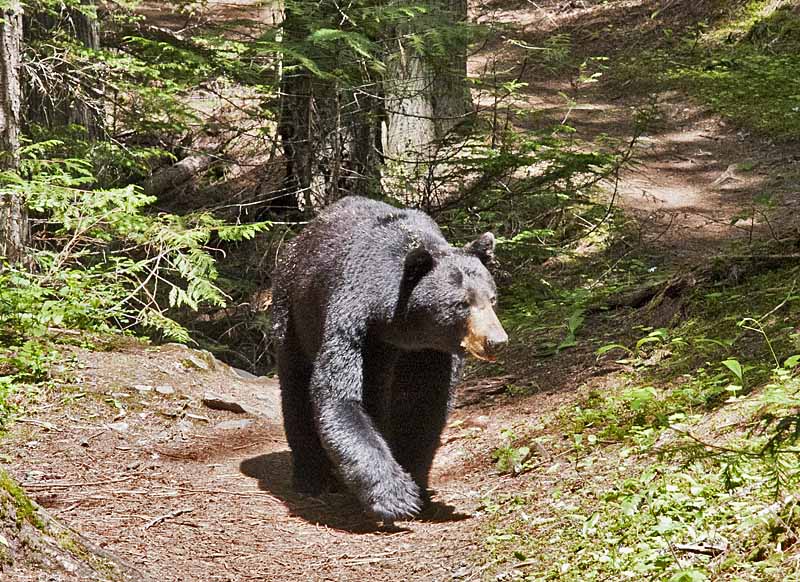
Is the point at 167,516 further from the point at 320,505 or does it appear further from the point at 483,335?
the point at 483,335

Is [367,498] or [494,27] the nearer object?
[367,498]

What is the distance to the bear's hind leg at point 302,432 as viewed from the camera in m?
6.67

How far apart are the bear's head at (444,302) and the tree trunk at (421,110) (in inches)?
155

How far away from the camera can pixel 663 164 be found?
599 inches

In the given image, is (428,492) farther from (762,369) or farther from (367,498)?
(762,369)

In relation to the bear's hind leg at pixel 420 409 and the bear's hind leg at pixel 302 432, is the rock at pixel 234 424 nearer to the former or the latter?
the bear's hind leg at pixel 302 432

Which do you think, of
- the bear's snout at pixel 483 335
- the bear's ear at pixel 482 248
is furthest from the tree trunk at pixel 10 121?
the bear's snout at pixel 483 335

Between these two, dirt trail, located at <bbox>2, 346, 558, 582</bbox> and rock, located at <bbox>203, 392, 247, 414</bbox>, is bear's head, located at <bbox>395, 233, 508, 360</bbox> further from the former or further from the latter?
rock, located at <bbox>203, 392, 247, 414</bbox>

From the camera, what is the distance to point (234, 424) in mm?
8008

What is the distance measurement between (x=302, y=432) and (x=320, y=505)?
559 mm

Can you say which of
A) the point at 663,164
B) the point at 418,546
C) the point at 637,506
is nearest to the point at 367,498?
the point at 418,546

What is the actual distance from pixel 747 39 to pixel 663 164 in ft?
19.3

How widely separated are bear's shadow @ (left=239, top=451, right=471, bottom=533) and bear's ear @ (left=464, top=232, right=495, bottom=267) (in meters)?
1.64

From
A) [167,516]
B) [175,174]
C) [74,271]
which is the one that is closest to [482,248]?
[167,516]
